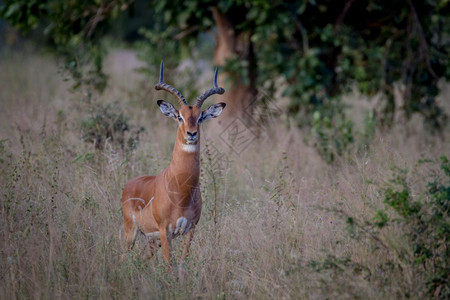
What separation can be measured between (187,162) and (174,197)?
14.4 inches

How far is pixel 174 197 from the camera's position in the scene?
461 cm

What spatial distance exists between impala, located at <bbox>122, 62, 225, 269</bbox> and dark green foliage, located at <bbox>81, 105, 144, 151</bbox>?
1.86m

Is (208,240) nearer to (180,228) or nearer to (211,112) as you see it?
(180,228)

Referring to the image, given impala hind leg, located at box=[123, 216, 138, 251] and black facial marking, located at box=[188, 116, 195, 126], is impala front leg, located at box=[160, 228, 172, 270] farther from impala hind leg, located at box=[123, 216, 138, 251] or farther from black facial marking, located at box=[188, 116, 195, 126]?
black facial marking, located at box=[188, 116, 195, 126]

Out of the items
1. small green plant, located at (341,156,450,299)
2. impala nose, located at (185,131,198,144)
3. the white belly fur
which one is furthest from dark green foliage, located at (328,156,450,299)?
impala nose, located at (185,131,198,144)

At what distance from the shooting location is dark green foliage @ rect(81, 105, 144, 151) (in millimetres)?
6891

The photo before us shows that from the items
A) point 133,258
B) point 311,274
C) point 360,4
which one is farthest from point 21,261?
point 360,4

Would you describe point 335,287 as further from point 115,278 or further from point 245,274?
point 115,278

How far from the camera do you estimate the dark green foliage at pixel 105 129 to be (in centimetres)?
689

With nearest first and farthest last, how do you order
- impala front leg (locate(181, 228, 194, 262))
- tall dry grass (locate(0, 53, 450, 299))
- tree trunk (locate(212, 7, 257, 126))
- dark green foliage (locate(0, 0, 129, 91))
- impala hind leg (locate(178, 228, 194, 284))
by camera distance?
tall dry grass (locate(0, 53, 450, 299)) < impala hind leg (locate(178, 228, 194, 284)) < impala front leg (locate(181, 228, 194, 262)) < dark green foliage (locate(0, 0, 129, 91)) < tree trunk (locate(212, 7, 257, 126))

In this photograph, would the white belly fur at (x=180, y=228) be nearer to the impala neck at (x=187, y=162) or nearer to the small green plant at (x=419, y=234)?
the impala neck at (x=187, y=162)

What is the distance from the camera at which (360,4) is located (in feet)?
29.9

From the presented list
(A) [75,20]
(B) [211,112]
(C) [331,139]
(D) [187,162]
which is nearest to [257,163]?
(C) [331,139]

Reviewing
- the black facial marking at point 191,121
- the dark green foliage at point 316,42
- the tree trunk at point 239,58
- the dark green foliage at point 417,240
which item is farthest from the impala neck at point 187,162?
the tree trunk at point 239,58
